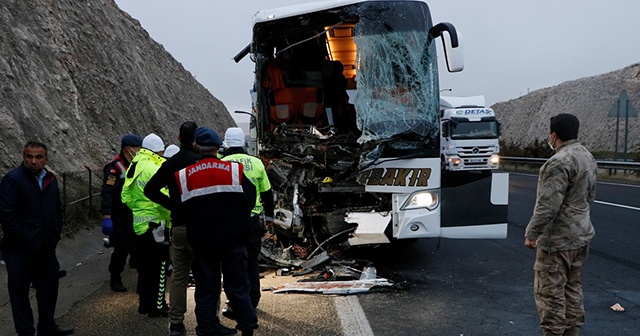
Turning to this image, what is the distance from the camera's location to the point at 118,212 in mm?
7625

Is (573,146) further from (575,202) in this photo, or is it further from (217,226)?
(217,226)

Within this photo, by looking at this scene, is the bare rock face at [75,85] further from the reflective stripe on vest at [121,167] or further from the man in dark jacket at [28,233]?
the man in dark jacket at [28,233]

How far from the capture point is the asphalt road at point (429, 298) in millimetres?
5941

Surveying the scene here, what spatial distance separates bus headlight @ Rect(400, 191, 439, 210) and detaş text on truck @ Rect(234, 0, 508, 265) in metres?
0.01

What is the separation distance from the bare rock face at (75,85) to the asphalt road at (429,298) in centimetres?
514

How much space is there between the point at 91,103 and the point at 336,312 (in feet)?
53.1

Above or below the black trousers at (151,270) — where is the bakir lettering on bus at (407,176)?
above

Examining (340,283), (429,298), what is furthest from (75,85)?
(429,298)

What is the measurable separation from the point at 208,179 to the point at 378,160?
128 inches

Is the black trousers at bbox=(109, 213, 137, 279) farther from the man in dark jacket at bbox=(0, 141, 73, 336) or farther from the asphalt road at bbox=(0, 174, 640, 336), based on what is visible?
the man in dark jacket at bbox=(0, 141, 73, 336)

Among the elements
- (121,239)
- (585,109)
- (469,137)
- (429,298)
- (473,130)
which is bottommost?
(429,298)

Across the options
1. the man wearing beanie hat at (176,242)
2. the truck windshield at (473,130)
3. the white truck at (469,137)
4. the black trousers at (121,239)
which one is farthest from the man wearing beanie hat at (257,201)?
the truck windshield at (473,130)

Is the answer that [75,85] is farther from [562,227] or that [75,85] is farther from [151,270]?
[562,227]

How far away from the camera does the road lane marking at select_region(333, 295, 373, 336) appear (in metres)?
5.77
